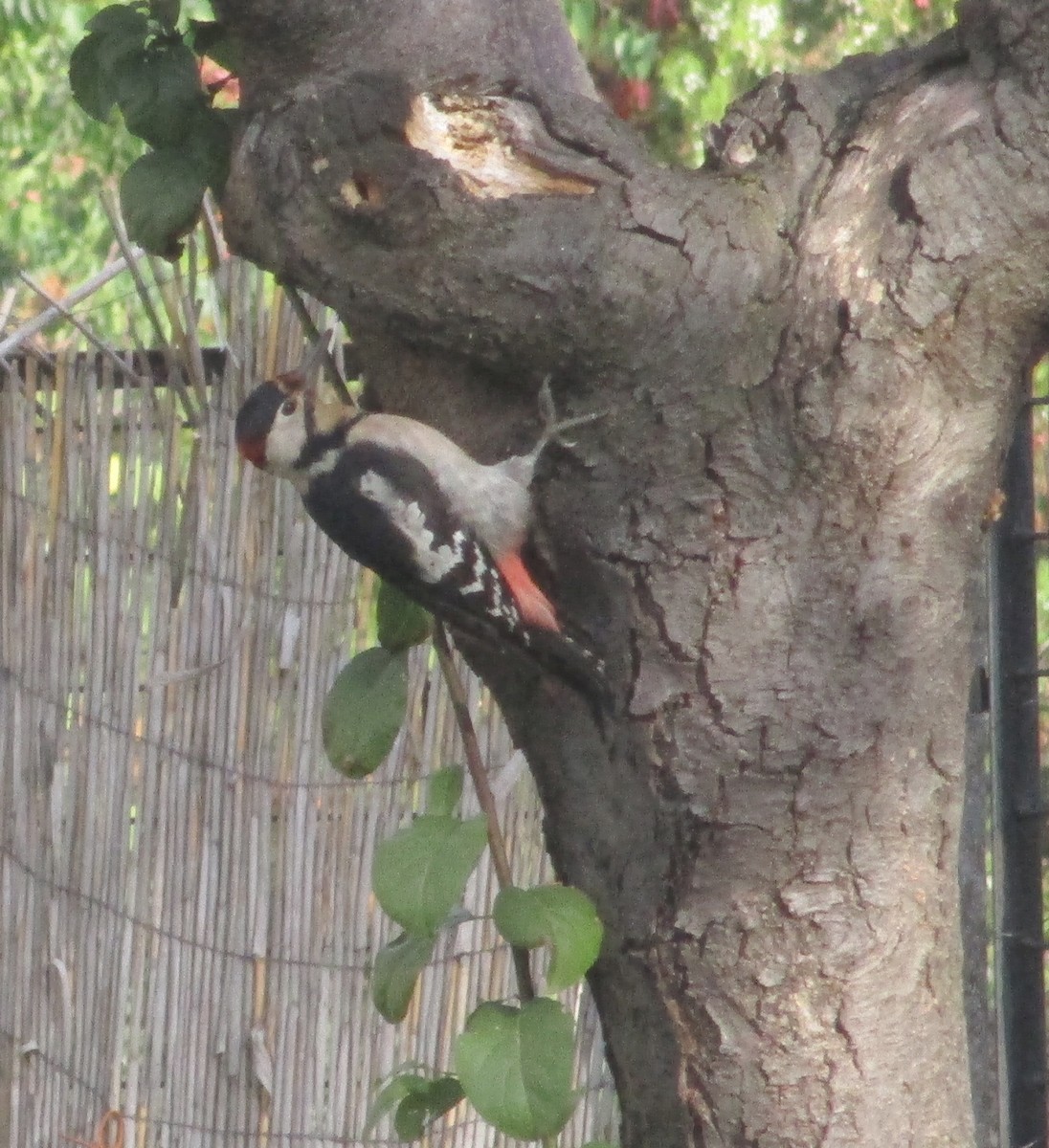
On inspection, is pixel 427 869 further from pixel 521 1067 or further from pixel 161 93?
pixel 161 93

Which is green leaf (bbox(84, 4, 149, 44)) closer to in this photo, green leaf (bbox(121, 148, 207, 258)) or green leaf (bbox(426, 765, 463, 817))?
green leaf (bbox(121, 148, 207, 258))

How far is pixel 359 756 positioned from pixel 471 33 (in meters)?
0.88

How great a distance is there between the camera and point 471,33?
1813 mm

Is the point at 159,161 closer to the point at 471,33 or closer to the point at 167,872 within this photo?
the point at 471,33

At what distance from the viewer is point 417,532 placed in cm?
257

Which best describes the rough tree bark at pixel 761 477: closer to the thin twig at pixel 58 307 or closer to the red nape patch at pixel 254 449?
the red nape patch at pixel 254 449

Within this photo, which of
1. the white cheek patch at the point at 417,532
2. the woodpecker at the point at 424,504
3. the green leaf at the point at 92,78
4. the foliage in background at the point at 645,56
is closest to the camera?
the woodpecker at the point at 424,504

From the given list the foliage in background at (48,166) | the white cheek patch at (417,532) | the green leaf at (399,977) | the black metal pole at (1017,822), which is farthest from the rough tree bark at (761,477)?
the foliage in background at (48,166)

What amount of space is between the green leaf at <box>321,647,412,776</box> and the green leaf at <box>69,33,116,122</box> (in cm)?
80

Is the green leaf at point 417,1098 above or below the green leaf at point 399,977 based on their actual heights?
below

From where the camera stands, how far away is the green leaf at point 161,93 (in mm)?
1977

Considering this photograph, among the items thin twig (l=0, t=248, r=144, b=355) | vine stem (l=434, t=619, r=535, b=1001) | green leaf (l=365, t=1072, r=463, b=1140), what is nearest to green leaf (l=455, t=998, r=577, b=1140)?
vine stem (l=434, t=619, r=535, b=1001)

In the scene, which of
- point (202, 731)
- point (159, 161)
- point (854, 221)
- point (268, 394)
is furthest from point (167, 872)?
point (854, 221)

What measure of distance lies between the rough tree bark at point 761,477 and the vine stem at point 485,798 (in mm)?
104
